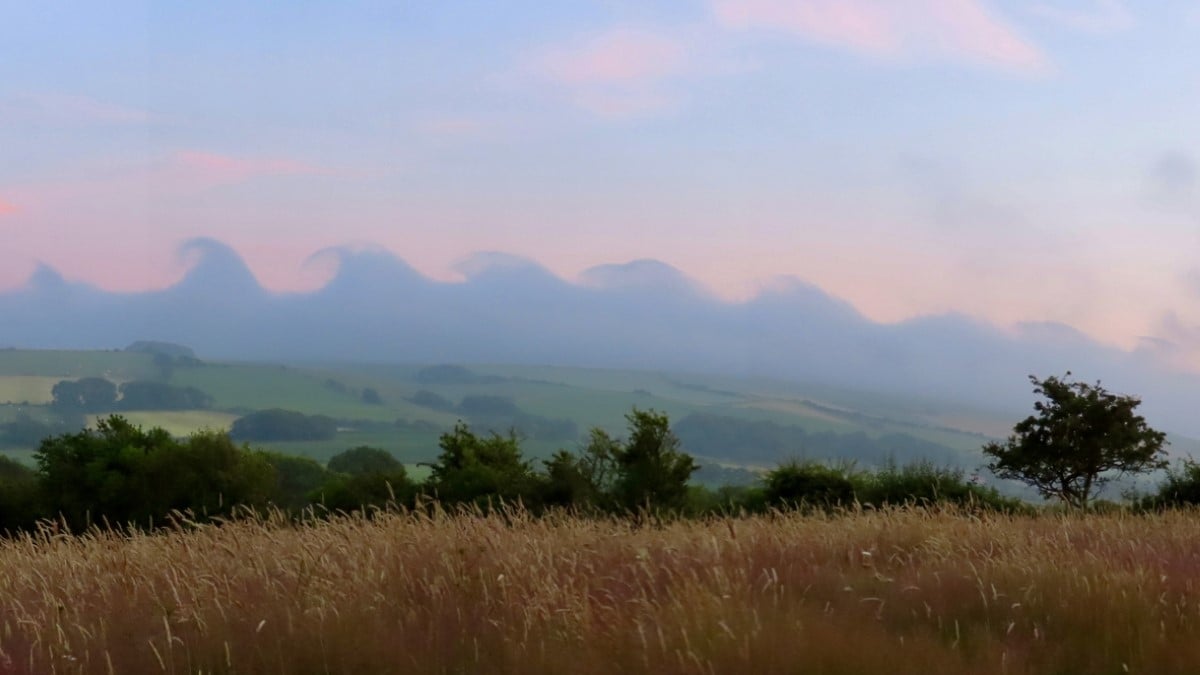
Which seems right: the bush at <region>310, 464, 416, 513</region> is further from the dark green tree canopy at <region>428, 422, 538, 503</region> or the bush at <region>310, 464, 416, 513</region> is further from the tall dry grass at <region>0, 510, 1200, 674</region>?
the tall dry grass at <region>0, 510, 1200, 674</region>

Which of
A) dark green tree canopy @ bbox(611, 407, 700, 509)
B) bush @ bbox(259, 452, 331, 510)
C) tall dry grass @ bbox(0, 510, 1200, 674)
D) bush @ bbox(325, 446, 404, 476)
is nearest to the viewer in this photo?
tall dry grass @ bbox(0, 510, 1200, 674)

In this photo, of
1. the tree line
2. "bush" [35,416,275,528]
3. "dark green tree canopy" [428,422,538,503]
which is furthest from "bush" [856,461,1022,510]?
"bush" [35,416,275,528]

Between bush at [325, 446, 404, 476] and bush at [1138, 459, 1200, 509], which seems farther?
bush at [325, 446, 404, 476]

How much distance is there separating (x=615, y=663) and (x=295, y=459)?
108ft

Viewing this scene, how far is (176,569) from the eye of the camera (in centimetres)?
836

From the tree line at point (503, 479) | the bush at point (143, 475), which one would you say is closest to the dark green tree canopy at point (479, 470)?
the tree line at point (503, 479)

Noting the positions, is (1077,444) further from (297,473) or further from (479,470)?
(297,473)

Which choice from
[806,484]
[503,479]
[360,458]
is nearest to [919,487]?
[806,484]

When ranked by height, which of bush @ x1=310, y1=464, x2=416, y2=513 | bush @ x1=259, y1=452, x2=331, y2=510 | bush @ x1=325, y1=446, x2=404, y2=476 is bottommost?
bush @ x1=259, y1=452, x2=331, y2=510

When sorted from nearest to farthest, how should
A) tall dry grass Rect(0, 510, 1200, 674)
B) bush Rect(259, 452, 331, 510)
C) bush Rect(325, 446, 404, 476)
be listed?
tall dry grass Rect(0, 510, 1200, 674) < bush Rect(259, 452, 331, 510) < bush Rect(325, 446, 404, 476)

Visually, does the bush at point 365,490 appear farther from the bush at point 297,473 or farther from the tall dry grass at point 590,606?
the tall dry grass at point 590,606

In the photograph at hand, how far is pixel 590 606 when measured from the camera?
22.0 feet

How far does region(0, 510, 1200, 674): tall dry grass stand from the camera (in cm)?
604

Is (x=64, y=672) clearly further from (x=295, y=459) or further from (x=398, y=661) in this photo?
(x=295, y=459)
